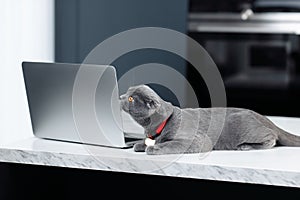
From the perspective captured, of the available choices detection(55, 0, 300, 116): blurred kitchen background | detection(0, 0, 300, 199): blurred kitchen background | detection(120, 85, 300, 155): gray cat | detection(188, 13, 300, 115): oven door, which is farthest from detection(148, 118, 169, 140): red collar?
detection(188, 13, 300, 115): oven door

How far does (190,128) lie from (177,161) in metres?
0.13

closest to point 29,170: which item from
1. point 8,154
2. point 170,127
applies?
point 8,154

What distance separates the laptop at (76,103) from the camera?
1.32m

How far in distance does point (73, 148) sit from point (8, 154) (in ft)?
0.51

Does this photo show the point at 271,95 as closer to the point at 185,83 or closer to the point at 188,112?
the point at 185,83

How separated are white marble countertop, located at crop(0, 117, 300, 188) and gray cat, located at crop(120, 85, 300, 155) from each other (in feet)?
0.08

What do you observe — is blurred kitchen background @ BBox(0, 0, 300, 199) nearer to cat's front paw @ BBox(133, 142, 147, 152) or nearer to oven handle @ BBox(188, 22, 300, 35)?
oven handle @ BBox(188, 22, 300, 35)

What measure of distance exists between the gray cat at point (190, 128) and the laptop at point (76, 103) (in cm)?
5

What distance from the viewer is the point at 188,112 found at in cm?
141

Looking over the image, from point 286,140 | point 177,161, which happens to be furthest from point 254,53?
point 177,161

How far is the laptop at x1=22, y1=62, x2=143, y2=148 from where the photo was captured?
4.35 feet

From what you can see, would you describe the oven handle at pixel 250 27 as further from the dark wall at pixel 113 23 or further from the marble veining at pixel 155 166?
the marble veining at pixel 155 166

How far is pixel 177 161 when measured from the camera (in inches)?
49.5

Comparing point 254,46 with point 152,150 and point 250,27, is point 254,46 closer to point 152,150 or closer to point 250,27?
point 250,27
